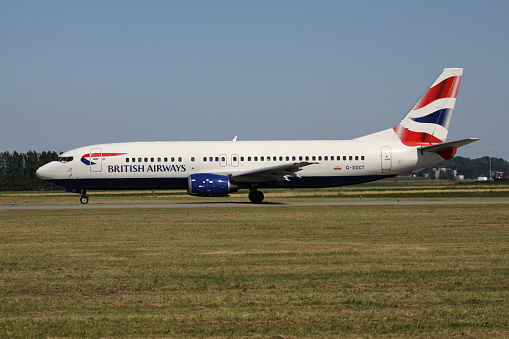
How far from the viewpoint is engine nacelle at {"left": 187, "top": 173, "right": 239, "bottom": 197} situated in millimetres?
33219

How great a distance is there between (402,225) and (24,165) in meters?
96.5

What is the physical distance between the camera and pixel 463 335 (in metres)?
6.61

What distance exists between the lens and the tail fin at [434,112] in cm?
3631

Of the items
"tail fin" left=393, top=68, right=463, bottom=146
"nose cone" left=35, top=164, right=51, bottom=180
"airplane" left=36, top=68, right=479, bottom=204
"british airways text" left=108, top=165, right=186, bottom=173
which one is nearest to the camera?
"british airways text" left=108, top=165, right=186, bottom=173

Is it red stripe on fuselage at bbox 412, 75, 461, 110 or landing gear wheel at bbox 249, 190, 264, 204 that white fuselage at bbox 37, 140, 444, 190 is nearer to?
landing gear wheel at bbox 249, 190, 264, 204

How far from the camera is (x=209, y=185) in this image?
33219 mm

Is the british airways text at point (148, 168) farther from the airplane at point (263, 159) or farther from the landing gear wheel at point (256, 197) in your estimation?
the landing gear wheel at point (256, 197)

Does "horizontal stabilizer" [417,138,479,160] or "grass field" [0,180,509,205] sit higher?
"horizontal stabilizer" [417,138,479,160]

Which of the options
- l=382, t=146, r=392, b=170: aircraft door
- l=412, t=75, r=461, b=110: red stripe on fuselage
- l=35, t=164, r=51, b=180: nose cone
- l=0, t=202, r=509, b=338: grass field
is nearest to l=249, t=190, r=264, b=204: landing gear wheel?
l=382, t=146, r=392, b=170: aircraft door

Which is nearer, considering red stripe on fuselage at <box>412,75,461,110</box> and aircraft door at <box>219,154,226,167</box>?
aircraft door at <box>219,154,226,167</box>

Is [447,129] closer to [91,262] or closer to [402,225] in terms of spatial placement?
[402,225]

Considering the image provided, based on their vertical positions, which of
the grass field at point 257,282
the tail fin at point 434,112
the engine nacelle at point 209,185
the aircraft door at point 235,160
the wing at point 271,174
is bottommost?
the grass field at point 257,282

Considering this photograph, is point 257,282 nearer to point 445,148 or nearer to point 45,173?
point 445,148

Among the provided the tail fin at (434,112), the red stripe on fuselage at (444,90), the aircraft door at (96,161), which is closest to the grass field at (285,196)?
the aircraft door at (96,161)
